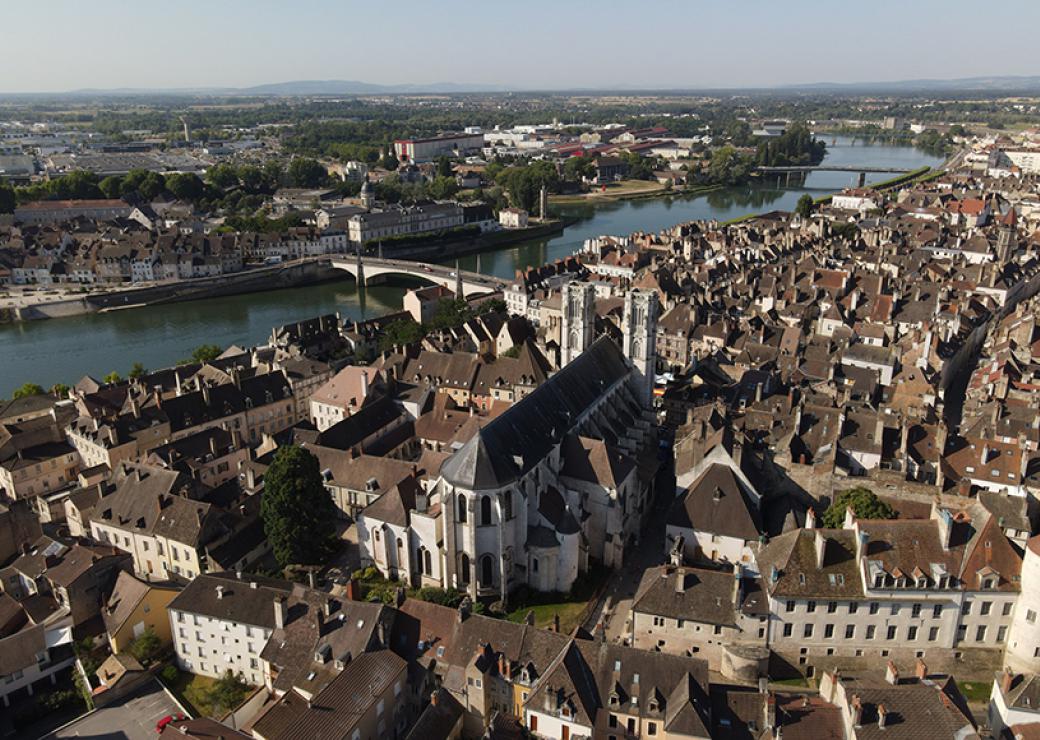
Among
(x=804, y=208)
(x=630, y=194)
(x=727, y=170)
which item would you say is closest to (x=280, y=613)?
(x=804, y=208)

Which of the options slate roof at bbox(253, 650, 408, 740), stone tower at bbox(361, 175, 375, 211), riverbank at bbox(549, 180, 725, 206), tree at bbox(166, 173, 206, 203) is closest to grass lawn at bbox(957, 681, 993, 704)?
slate roof at bbox(253, 650, 408, 740)

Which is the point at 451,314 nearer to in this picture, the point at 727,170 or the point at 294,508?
the point at 294,508

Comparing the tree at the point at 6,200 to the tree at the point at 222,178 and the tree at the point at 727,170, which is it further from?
the tree at the point at 727,170

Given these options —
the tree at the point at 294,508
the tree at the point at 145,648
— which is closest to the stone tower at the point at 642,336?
the tree at the point at 294,508

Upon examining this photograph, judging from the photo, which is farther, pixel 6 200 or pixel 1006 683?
pixel 6 200

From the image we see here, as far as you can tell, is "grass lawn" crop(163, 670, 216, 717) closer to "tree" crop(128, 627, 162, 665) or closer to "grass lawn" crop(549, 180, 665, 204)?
"tree" crop(128, 627, 162, 665)

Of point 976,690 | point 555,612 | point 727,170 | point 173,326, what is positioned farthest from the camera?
point 727,170
